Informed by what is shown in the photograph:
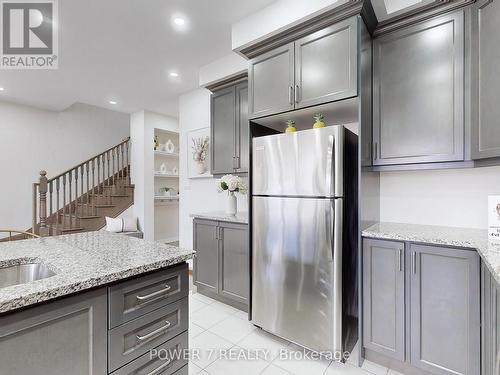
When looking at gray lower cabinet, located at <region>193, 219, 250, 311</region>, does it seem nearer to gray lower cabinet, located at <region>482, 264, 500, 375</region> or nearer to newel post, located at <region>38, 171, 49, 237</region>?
gray lower cabinet, located at <region>482, 264, 500, 375</region>

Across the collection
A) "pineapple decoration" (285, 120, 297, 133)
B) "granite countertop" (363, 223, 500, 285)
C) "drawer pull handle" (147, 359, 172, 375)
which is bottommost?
"drawer pull handle" (147, 359, 172, 375)

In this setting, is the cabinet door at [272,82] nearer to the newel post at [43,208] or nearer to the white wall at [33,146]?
the newel post at [43,208]

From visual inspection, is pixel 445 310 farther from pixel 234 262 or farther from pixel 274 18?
pixel 274 18

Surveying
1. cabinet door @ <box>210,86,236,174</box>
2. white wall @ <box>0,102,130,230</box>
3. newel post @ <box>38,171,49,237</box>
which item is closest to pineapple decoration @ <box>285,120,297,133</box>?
cabinet door @ <box>210,86,236,174</box>

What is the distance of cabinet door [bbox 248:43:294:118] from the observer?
2.12 meters

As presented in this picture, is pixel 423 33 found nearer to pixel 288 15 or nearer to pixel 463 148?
pixel 463 148

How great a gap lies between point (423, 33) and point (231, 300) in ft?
9.82

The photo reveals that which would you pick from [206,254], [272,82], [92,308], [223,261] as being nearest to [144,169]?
[206,254]

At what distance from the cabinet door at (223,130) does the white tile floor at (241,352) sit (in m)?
1.63

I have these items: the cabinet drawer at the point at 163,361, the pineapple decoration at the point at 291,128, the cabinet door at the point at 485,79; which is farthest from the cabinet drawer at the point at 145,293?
the cabinet door at the point at 485,79

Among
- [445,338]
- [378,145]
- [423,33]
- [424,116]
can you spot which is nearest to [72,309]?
[445,338]

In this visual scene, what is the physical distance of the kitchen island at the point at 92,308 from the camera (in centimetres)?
79

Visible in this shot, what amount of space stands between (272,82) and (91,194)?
4.96m

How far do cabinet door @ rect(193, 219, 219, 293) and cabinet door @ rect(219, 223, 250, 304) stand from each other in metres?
0.10
